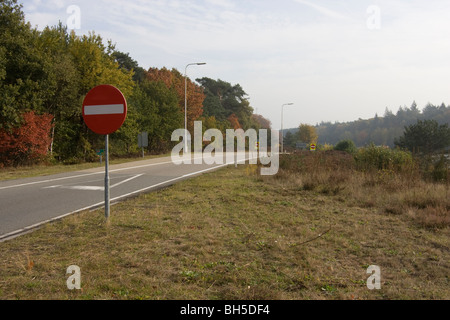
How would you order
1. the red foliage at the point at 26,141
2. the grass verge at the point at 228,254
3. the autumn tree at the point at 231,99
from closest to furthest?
the grass verge at the point at 228,254
the red foliage at the point at 26,141
the autumn tree at the point at 231,99

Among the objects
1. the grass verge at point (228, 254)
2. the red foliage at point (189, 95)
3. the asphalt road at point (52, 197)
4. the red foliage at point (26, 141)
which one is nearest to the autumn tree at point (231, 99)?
the red foliage at point (189, 95)

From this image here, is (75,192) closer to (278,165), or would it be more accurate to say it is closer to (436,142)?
(278,165)

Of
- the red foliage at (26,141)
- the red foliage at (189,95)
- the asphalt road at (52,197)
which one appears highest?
the red foliage at (189,95)

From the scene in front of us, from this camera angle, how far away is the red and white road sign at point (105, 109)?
5.63 meters

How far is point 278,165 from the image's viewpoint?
15977 millimetres

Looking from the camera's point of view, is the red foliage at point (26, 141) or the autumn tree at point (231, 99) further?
the autumn tree at point (231, 99)

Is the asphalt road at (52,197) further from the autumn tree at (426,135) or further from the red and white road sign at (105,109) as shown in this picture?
the autumn tree at (426,135)

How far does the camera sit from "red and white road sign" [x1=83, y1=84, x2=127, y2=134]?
5.63m

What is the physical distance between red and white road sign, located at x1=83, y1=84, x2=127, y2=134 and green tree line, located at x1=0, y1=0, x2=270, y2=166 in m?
15.4

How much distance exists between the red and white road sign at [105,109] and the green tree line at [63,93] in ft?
50.5

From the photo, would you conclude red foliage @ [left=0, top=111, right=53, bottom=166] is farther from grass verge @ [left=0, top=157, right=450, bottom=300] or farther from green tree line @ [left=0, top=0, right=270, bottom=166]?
grass verge @ [left=0, top=157, right=450, bottom=300]

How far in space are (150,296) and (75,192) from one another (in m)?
7.32

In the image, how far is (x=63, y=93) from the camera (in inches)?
929

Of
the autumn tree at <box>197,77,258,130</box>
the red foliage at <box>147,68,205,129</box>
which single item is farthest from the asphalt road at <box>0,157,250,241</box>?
the autumn tree at <box>197,77,258,130</box>
